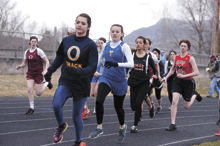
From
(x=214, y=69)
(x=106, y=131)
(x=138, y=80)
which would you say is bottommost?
(x=106, y=131)

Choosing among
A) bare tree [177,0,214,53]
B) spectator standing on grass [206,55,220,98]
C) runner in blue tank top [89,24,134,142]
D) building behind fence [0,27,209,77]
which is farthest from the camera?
bare tree [177,0,214,53]

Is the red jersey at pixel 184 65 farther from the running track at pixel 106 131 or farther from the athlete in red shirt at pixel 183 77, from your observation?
the running track at pixel 106 131

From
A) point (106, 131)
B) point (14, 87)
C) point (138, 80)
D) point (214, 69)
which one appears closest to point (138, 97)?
point (138, 80)

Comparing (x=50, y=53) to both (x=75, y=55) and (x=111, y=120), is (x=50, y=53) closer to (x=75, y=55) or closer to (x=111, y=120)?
(x=111, y=120)

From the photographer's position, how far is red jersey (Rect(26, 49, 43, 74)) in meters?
7.78

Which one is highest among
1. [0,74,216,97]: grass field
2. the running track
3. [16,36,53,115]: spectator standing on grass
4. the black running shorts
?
[16,36,53,115]: spectator standing on grass

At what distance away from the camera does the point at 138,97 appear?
623cm

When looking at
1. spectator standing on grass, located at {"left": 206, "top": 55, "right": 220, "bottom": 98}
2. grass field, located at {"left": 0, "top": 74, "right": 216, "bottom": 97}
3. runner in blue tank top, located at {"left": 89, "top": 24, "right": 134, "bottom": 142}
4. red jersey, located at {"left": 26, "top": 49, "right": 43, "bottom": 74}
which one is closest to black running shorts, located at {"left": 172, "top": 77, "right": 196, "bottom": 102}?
runner in blue tank top, located at {"left": 89, "top": 24, "right": 134, "bottom": 142}

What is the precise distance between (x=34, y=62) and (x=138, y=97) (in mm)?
3387

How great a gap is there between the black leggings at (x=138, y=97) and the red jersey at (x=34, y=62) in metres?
3.05

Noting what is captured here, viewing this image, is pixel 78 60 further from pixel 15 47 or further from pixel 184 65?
pixel 15 47

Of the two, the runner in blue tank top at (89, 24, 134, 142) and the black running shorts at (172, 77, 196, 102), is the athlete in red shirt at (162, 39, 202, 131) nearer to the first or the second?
the black running shorts at (172, 77, 196, 102)

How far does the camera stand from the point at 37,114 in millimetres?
8047

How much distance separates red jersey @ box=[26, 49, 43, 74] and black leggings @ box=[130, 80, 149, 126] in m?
3.05
